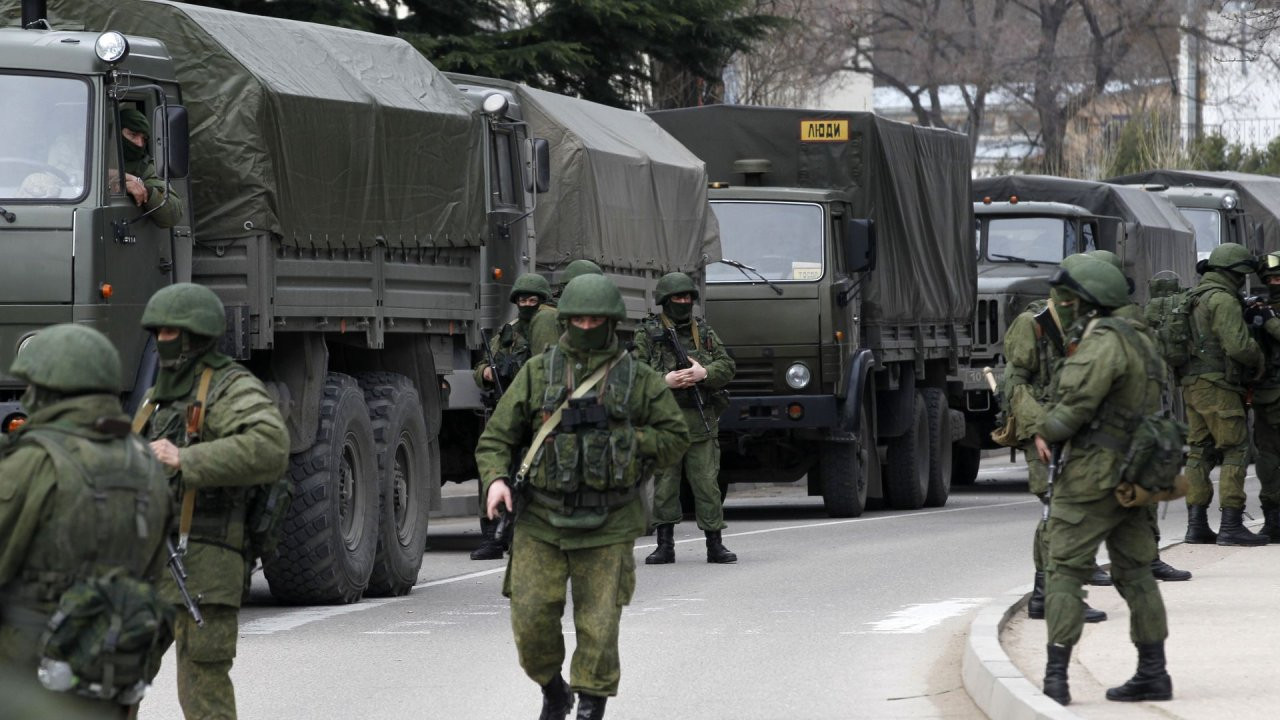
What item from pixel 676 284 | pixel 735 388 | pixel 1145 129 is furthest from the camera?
pixel 1145 129

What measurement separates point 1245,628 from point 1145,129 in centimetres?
3721

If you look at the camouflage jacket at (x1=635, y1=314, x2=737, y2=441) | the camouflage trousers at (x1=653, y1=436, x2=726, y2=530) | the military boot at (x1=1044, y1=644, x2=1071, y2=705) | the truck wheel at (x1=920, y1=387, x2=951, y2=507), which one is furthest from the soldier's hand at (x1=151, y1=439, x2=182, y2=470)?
the truck wheel at (x1=920, y1=387, x2=951, y2=507)

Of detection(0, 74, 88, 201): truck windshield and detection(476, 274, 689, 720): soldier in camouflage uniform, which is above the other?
detection(0, 74, 88, 201): truck windshield

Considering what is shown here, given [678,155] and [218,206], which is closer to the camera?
[218,206]

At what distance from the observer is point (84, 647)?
5.32 m

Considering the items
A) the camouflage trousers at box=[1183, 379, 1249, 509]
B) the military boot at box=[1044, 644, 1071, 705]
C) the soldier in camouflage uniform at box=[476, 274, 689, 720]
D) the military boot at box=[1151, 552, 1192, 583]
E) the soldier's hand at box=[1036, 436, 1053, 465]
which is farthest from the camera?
the camouflage trousers at box=[1183, 379, 1249, 509]

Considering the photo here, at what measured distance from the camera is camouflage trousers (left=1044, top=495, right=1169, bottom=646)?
8312 mm

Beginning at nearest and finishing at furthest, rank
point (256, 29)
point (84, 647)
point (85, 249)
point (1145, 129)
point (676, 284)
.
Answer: point (84, 647), point (85, 249), point (256, 29), point (676, 284), point (1145, 129)

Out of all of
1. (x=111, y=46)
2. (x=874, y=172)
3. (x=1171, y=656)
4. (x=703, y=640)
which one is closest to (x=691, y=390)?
(x=703, y=640)

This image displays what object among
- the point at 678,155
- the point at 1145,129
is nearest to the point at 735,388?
the point at 678,155

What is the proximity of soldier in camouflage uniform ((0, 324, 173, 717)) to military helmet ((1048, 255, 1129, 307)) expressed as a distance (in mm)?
4155

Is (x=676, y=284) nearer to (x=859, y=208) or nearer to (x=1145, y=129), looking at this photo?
(x=859, y=208)

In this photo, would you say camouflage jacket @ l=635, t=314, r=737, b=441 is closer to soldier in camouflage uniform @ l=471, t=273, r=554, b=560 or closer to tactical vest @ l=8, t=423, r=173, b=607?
soldier in camouflage uniform @ l=471, t=273, r=554, b=560

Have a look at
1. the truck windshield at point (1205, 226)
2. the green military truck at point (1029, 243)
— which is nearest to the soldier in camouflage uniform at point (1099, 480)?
the green military truck at point (1029, 243)
